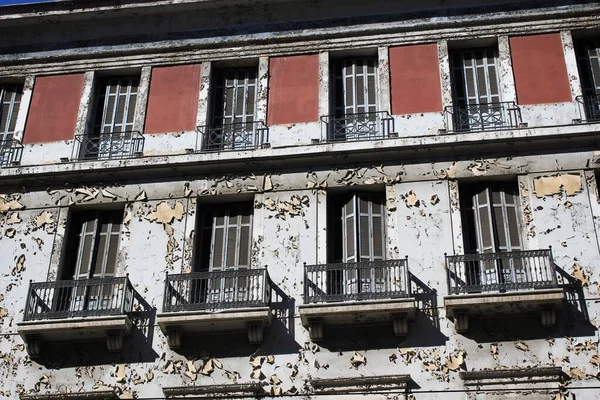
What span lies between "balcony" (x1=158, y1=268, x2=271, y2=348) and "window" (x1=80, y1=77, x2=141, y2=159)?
367cm

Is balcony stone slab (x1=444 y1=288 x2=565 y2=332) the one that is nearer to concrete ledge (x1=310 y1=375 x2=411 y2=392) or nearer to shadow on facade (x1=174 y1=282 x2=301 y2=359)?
concrete ledge (x1=310 y1=375 x2=411 y2=392)

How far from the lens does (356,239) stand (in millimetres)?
18078

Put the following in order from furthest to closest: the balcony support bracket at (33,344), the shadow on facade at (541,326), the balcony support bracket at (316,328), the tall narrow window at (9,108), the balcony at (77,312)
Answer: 1. the tall narrow window at (9,108)
2. the balcony support bracket at (33,344)
3. the balcony at (77,312)
4. the balcony support bracket at (316,328)
5. the shadow on facade at (541,326)

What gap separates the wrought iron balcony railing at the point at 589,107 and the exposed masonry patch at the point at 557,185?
56.7 inches

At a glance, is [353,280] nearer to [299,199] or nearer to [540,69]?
[299,199]

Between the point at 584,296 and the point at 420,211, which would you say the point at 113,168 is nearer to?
the point at 420,211

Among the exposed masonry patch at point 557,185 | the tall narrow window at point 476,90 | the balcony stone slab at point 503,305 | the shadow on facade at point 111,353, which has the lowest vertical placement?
the shadow on facade at point 111,353

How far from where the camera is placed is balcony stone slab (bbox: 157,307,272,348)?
16.9 meters

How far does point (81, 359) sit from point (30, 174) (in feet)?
14.4

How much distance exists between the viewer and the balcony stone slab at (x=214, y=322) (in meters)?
16.9

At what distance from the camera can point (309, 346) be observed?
16.9 m

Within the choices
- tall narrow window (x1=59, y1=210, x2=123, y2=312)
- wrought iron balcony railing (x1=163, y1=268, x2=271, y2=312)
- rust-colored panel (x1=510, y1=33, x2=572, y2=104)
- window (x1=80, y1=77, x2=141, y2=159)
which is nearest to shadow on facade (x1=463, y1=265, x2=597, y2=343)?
wrought iron balcony railing (x1=163, y1=268, x2=271, y2=312)

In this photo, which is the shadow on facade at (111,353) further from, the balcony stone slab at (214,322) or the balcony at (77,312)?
the balcony stone slab at (214,322)

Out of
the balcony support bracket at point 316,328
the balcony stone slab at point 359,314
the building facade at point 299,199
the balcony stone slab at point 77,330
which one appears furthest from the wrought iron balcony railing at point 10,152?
the balcony support bracket at point 316,328
